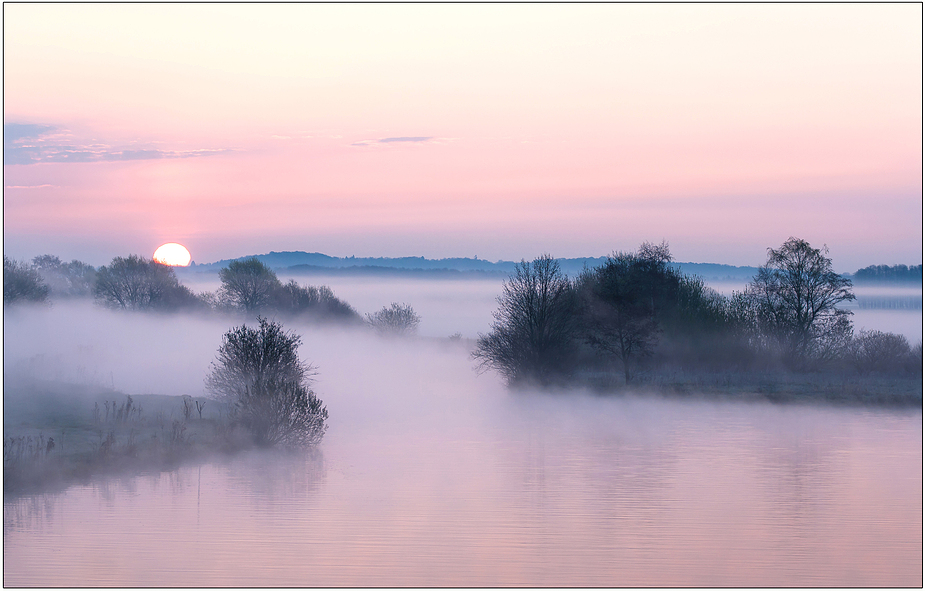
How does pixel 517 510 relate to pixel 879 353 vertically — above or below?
below

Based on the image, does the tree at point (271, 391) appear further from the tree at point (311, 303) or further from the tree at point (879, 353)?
the tree at point (311, 303)

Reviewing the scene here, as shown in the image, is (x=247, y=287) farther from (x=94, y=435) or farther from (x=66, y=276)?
(x=94, y=435)

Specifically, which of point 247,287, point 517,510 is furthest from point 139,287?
point 517,510

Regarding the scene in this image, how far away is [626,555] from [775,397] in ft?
95.4

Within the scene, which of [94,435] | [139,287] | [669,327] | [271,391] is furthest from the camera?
[139,287]

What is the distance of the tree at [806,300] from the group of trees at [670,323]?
59 millimetres

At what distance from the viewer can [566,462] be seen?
26.4 meters

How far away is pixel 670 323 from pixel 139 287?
48.9 m

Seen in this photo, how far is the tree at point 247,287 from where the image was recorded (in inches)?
3191

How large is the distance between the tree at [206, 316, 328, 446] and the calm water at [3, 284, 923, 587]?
1115mm

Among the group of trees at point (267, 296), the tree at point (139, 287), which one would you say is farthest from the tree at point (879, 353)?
the tree at point (139, 287)

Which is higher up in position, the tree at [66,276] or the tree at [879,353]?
the tree at [66,276]

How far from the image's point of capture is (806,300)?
50469mm

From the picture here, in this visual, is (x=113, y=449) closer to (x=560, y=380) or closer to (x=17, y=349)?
(x=560, y=380)
